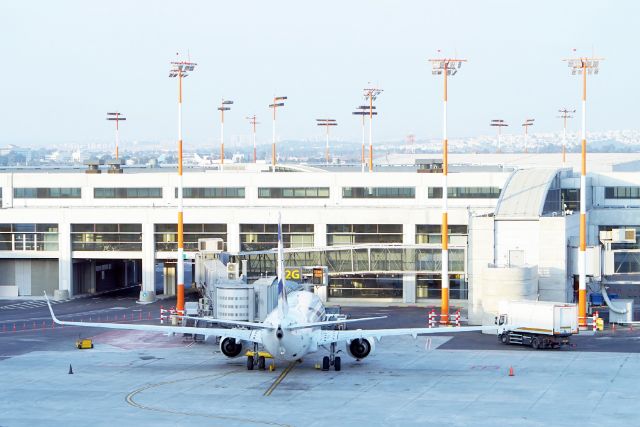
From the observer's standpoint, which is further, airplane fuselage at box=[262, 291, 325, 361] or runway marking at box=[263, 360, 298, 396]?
airplane fuselage at box=[262, 291, 325, 361]

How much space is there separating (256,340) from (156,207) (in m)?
52.9

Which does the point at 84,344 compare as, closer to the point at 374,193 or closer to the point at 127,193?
the point at 127,193

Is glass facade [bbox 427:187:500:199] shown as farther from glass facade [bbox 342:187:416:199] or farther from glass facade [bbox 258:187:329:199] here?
glass facade [bbox 258:187:329:199]

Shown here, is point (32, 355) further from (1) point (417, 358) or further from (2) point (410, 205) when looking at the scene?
(2) point (410, 205)

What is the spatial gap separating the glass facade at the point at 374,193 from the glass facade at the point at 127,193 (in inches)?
781

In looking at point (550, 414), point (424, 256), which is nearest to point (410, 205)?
point (424, 256)

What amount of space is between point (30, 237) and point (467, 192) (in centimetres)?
4487

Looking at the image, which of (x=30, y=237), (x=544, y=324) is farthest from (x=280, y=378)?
(x=30, y=237)

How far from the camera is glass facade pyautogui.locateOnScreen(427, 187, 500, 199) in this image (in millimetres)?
121188

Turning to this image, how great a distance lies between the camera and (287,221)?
11888 cm

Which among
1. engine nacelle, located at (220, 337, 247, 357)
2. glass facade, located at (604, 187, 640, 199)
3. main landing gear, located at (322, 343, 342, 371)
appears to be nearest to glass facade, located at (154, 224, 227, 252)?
Answer: glass facade, located at (604, 187, 640, 199)

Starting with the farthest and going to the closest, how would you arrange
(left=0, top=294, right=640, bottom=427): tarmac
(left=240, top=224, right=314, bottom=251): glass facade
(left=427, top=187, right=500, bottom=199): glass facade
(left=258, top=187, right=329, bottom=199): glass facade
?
(left=258, top=187, right=329, bottom=199): glass facade
(left=427, top=187, right=500, bottom=199): glass facade
(left=240, top=224, right=314, bottom=251): glass facade
(left=0, top=294, right=640, bottom=427): tarmac

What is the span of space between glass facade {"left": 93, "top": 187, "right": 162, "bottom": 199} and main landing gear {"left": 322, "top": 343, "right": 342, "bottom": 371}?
57.0m

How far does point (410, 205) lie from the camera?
122875 mm
